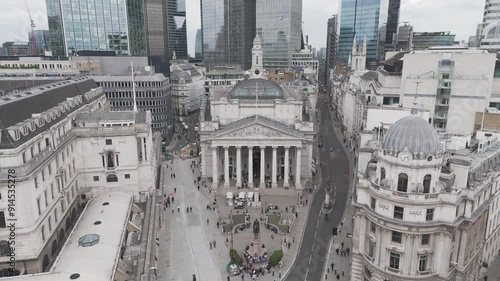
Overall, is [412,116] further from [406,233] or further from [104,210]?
[104,210]

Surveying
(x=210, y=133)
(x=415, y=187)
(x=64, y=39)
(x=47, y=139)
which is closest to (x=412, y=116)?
(x=415, y=187)

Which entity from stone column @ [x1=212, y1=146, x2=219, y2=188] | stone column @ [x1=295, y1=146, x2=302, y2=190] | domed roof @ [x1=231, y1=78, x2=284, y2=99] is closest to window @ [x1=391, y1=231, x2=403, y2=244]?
stone column @ [x1=295, y1=146, x2=302, y2=190]

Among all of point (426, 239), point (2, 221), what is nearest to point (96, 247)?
point (2, 221)

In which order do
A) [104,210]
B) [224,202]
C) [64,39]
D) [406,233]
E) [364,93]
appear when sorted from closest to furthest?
[406,233], [104,210], [224,202], [364,93], [64,39]

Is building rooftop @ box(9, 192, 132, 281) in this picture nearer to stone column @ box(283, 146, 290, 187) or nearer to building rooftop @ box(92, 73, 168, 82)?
stone column @ box(283, 146, 290, 187)

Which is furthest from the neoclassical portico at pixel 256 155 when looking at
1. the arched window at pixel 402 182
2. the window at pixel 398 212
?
the window at pixel 398 212
